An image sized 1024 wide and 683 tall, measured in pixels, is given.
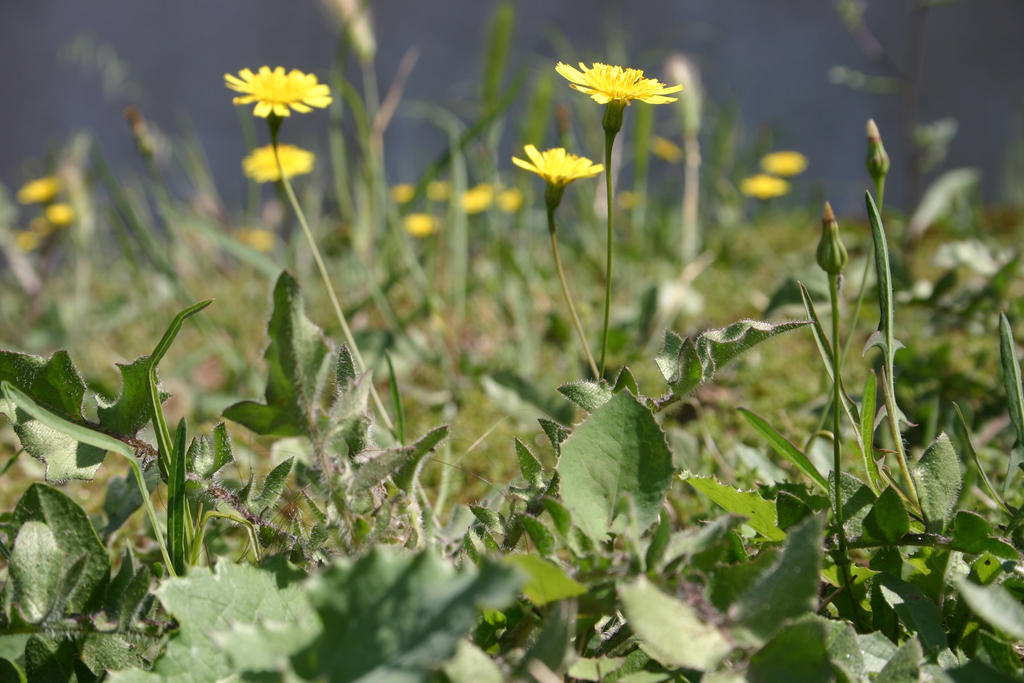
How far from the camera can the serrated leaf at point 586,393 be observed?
24.7 inches

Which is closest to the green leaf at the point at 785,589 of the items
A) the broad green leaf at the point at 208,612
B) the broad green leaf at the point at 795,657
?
the broad green leaf at the point at 795,657

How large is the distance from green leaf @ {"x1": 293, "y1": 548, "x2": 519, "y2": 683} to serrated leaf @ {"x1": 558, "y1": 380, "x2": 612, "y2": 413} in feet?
0.79

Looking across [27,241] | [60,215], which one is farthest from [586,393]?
[27,241]

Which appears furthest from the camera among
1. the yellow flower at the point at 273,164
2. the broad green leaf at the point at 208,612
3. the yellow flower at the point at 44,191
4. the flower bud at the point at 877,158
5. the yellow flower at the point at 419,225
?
the yellow flower at the point at 419,225

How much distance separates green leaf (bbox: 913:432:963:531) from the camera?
0.61 metres

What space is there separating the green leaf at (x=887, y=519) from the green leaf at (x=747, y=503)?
0.07 meters

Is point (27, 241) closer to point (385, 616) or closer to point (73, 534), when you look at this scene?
point (73, 534)

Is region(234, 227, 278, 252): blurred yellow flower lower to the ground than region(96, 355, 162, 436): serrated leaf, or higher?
lower

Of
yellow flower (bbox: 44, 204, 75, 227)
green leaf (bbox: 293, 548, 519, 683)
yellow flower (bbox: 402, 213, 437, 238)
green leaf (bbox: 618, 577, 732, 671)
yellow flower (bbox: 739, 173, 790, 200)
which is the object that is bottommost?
yellow flower (bbox: 739, 173, 790, 200)

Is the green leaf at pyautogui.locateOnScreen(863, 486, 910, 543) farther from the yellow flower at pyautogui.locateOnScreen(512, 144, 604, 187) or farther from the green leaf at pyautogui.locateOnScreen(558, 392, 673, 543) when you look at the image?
the yellow flower at pyautogui.locateOnScreen(512, 144, 604, 187)

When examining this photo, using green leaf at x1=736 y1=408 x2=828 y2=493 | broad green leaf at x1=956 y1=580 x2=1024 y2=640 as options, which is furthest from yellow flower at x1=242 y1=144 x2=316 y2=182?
broad green leaf at x1=956 y1=580 x2=1024 y2=640

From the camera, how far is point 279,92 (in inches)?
30.0

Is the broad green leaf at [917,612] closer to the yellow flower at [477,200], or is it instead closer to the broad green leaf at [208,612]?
the broad green leaf at [208,612]

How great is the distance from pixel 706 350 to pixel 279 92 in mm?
478
